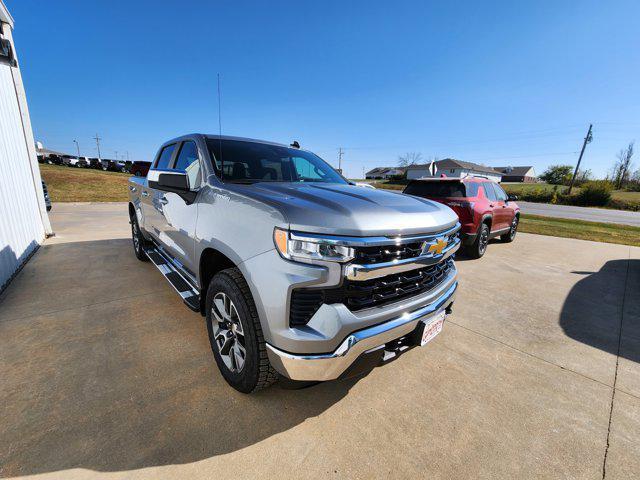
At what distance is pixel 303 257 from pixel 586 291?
5.18 metres

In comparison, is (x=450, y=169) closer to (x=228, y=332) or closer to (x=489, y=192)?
(x=489, y=192)

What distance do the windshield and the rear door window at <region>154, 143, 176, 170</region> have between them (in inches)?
44.4

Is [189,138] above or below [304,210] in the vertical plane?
above

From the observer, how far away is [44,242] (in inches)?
247

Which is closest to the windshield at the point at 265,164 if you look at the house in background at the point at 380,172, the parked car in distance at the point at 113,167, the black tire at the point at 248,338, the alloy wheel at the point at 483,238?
the black tire at the point at 248,338

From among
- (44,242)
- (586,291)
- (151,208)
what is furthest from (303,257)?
(44,242)

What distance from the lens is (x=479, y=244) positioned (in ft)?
20.4

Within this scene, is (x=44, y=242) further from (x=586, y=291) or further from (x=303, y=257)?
(x=586, y=291)

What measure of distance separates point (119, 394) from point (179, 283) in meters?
1.07

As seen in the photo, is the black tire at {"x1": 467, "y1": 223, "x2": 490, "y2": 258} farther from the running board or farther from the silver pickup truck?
the running board

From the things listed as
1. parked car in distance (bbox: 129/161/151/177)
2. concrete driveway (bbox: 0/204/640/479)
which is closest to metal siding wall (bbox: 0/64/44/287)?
concrete driveway (bbox: 0/204/640/479)

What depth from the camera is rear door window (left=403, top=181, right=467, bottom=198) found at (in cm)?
608

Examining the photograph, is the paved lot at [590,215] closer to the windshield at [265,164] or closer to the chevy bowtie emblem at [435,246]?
the windshield at [265,164]

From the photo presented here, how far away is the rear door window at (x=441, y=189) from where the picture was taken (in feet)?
20.0
